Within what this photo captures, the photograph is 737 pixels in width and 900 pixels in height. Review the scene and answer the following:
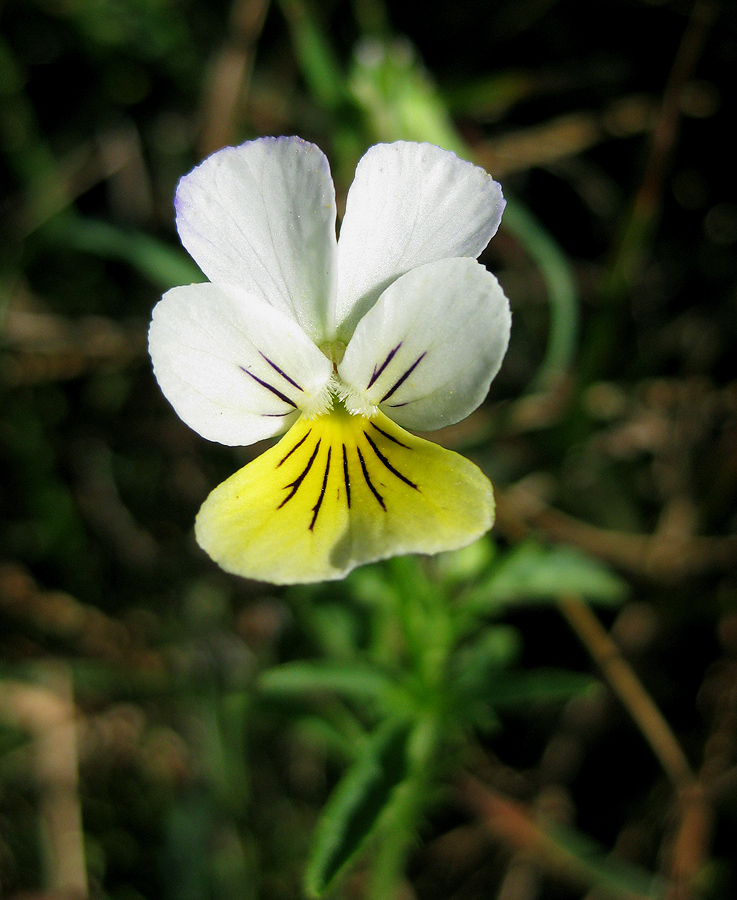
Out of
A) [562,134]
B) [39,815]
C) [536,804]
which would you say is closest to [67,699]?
[39,815]

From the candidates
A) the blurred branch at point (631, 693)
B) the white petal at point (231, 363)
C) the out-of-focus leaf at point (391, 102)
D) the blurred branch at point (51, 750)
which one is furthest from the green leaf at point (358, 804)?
the out-of-focus leaf at point (391, 102)

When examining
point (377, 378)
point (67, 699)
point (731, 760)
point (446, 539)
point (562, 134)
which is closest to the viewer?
point (446, 539)

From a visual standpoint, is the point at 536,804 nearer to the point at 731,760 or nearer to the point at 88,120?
the point at 731,760

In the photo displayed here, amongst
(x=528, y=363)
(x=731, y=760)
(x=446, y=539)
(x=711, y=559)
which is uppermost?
(x=528, y=363)

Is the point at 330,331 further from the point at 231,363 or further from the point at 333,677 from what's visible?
the point at 333,677

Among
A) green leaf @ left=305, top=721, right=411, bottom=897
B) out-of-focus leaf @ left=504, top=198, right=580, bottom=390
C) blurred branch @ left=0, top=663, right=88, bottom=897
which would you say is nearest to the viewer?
green leaf @ left=305, top=721, right=411, bottom=897

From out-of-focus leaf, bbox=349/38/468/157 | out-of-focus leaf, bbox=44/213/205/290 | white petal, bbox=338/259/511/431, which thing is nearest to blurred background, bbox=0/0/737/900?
out-of-focus leaf, bbox=349/38/468/157

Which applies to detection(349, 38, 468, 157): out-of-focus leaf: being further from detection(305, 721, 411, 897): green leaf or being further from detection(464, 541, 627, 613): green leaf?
detection(305, 721, 411, 897): green leaf
